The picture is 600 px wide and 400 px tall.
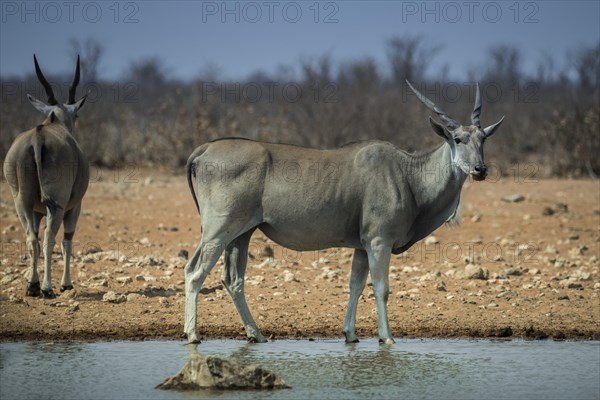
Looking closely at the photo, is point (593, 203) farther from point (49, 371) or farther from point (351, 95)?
point (49, 371)

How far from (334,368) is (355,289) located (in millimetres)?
1197

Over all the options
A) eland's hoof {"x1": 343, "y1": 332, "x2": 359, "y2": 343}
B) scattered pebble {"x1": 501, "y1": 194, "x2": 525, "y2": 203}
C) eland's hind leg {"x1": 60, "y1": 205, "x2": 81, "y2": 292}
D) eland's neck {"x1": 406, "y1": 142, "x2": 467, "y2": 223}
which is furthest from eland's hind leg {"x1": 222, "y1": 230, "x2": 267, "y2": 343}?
scattered pebble {"x1": 501, "y1": 194, "x2": 525, "y2": 203}

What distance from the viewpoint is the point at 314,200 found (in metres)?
8.64

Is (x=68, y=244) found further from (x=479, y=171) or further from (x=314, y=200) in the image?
(x=479, y=171)

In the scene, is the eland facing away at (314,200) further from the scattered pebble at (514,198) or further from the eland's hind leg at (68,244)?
the scattered pebble at (514,198)

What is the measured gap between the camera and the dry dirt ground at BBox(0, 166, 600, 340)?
9.45 metres

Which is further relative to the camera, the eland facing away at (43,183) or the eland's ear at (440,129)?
the eland facing away at (43,183)

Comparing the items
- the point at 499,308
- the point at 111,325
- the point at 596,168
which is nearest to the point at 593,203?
the point at 596,168

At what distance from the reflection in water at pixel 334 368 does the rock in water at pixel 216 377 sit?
0.10m

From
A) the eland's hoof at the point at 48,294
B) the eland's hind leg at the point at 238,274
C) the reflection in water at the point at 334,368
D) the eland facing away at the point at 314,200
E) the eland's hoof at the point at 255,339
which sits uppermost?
the eland facing away at the point at 314,200

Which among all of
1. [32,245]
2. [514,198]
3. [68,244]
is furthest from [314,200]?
[514,198]

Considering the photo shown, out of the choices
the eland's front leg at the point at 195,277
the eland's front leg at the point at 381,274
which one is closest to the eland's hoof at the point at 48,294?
the eland's front leg at the point at 195,277

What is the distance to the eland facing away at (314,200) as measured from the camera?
8.54m

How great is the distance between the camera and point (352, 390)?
7180 mm
